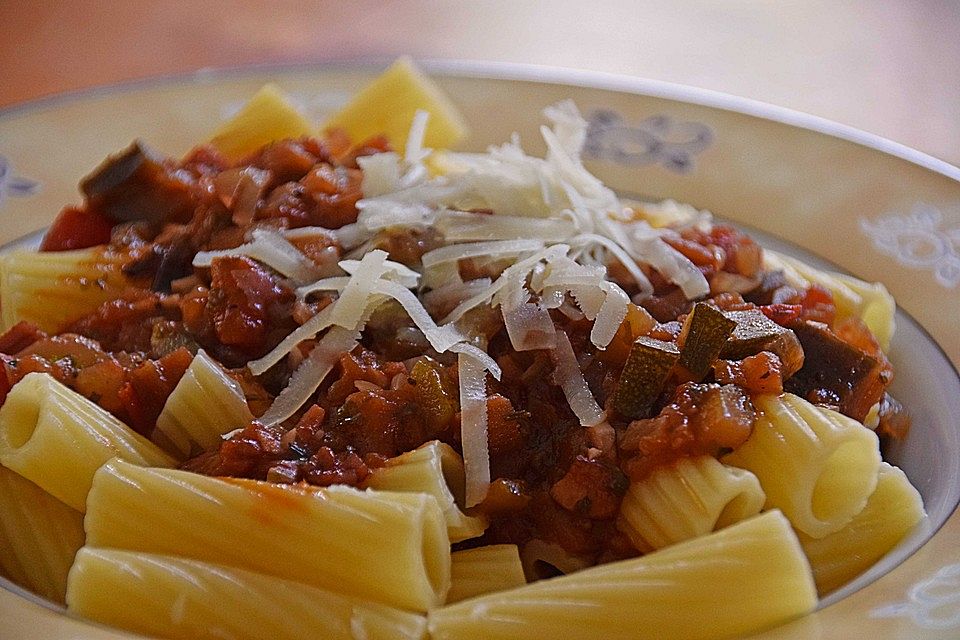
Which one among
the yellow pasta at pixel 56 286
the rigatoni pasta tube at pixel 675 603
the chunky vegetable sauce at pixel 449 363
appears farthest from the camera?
the yellow pasta at pixel 56 286

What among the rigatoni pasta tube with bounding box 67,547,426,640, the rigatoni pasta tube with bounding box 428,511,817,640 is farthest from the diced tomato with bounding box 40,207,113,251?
the rigatoni pasta tube with bounding box 428,511,817,640

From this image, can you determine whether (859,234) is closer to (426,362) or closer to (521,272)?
(521,272)

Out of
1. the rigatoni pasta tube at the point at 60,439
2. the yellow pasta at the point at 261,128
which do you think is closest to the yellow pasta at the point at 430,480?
the rigatoni pasta tube at the point at 60,439

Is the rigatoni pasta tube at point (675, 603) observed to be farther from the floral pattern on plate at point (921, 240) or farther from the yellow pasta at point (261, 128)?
the yellow pasta at point (261, 128)

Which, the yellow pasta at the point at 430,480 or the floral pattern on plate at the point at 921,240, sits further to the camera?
the floral pattern on plate at the point at 921,240

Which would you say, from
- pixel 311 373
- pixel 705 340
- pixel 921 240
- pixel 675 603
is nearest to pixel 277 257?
pixel 311 373

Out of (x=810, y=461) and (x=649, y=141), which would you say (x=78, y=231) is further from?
(x=810, y=461)

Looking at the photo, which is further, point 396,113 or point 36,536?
point 396,113
